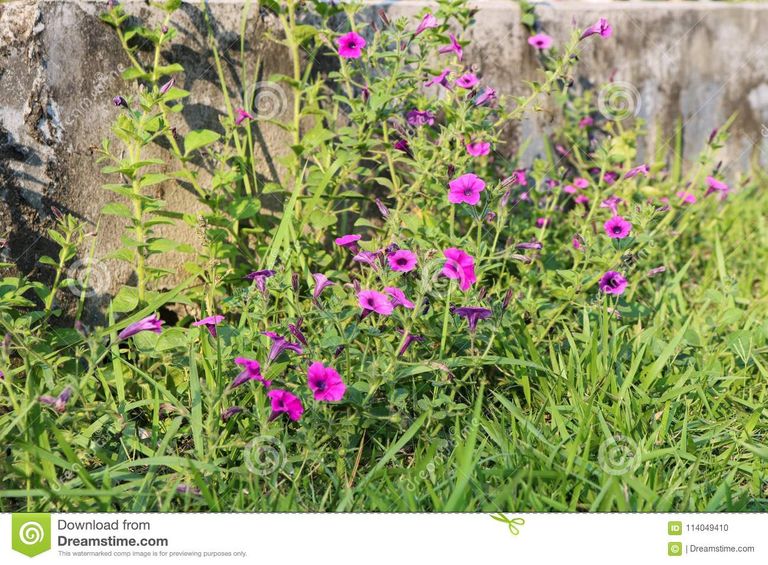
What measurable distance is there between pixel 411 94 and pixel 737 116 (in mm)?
1907

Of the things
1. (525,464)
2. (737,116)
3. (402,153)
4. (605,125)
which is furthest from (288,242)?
(737,116)

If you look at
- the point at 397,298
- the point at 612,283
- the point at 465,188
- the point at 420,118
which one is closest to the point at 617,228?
the point at 612,283

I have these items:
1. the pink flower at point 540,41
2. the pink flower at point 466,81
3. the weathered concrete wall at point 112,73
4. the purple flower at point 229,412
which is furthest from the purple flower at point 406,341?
the pink flower at point 540,41

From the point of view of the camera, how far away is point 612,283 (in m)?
2.42

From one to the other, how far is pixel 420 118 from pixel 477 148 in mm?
214

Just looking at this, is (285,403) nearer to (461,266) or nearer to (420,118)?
(461,266)

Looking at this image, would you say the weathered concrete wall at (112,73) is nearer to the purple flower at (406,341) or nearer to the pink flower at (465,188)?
the pink flower at (465,188)

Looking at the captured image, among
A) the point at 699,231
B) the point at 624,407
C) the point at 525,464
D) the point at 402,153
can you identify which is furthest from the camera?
the point at 699,231

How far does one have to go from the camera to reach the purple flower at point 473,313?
201cm

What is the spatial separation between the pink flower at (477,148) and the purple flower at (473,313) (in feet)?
2.34

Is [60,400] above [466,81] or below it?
below

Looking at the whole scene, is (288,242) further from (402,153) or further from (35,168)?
(35,168)

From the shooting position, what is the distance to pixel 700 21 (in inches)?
144

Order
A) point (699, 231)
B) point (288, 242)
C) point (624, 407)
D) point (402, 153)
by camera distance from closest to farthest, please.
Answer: point (624, 407)
point (288, 242)
point (402, 153)
point (699, 231)
